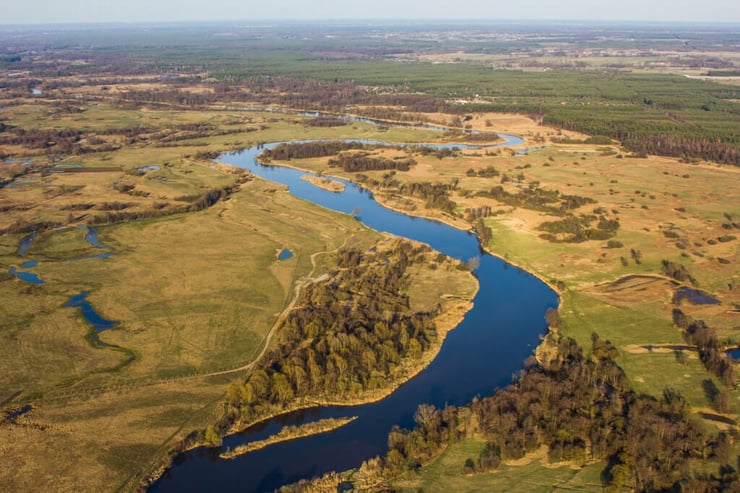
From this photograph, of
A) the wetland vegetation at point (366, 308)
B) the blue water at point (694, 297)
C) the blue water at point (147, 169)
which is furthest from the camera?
the blue water at point (147, 169)

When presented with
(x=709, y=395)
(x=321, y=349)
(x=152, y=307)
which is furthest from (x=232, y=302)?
(x=709, y=395)

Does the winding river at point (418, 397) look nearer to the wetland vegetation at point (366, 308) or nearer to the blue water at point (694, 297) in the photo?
the wetland vegetation at point (366, 308)

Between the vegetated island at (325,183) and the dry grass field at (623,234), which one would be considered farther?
the vegetated island at (325,183)

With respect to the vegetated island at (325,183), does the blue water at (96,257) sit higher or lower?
lower

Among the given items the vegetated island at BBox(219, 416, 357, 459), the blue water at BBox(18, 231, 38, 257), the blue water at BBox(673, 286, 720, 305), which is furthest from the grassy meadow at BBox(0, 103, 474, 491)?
the blue water at BBox(673, 286, 720, 305)

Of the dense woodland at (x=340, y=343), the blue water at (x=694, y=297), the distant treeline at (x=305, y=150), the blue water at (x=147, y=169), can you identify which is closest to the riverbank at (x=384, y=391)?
the dense woodland at (x=340, y=343)

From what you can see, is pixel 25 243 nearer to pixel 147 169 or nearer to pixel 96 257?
pixel 96 257
